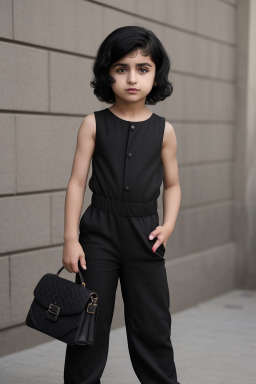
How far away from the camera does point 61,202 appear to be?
215 inches

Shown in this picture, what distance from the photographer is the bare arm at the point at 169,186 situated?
11.8 ft

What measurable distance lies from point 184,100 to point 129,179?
3.68m

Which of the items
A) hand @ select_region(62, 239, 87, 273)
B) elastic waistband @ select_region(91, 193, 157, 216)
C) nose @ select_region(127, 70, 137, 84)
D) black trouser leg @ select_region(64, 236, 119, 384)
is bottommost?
black trouser leg @ select_region(64, 236, 119, 384)

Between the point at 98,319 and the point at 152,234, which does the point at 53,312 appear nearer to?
the point at 98,319

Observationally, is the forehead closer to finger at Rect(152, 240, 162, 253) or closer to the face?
the face

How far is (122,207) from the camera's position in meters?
3.54

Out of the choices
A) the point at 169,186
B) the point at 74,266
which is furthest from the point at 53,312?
the point at 169,186

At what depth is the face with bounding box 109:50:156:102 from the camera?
3475 mm

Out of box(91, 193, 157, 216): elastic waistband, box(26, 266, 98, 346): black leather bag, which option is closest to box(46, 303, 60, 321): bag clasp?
box(26, 266, 98, 346): black leather bag

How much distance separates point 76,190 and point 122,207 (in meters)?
0.23

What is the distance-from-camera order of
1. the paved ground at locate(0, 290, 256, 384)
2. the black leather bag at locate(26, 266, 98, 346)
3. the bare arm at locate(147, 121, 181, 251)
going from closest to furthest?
the black leather bag at locate(26, 266, 98, 346) → the bare arm at locate(147, 121, 181, 251) → the paved ground at locate(0, 290, 256, 384)

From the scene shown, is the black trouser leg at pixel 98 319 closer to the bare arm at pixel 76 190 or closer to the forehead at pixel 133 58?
the bare arm at pixel 76 190

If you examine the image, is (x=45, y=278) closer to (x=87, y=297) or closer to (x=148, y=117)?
(x=87, y=297)

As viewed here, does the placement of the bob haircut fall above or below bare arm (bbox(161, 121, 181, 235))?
above
